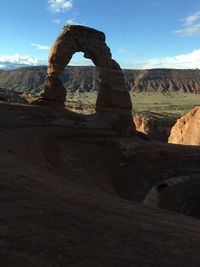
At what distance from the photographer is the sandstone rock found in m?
58.5

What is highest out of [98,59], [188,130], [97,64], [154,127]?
[98,59]

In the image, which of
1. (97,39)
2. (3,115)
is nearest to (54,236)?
(3,115)

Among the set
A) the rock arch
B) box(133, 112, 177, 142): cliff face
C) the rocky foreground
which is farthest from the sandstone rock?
the rocky foreground

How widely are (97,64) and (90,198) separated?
27.8m

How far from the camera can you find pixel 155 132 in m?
76.6

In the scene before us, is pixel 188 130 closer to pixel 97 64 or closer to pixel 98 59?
pixel 97 64

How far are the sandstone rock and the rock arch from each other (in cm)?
2029

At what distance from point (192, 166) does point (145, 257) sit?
28025 millimetres

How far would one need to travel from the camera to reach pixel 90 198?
51.1 feet

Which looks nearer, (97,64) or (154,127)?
(97,64)

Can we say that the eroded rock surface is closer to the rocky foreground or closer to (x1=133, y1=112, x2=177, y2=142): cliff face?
the rocky foreground

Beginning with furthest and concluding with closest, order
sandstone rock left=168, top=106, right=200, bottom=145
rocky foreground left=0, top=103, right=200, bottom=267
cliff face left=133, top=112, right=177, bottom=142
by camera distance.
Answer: cliff face left=133, top=112, right=177, bottom=142 < sandstone rock left=168, top=106, right=200, bottom=145 < rocky foreground left=0, top=103, right=200, bottom=267

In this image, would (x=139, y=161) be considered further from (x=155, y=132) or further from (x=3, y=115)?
(x=155, y=132)

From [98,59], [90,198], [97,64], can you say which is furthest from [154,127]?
[90,198]
